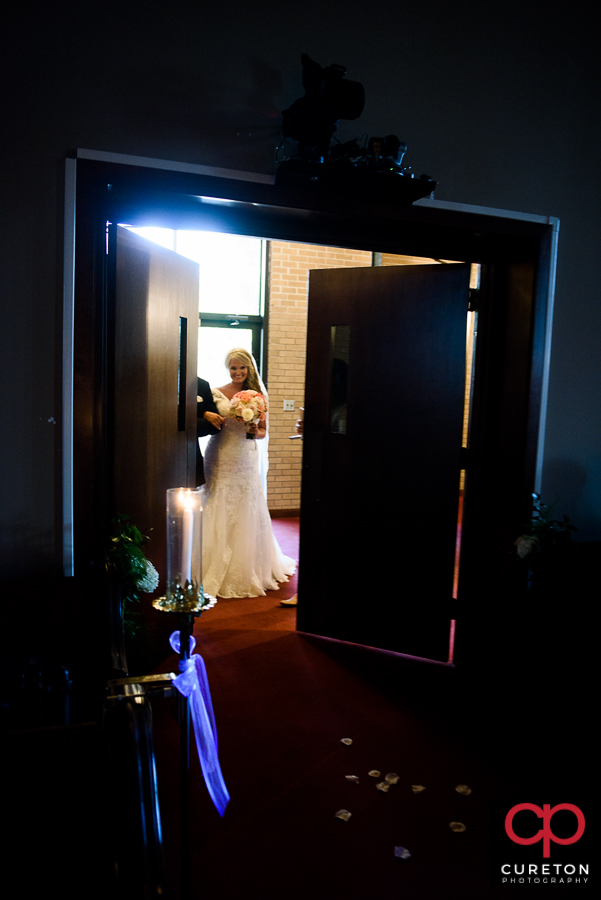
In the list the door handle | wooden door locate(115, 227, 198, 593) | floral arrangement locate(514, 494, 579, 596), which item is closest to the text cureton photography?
floral arrangement locate(514, 494, 579, 596)

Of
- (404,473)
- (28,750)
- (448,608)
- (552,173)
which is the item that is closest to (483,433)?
(404,473)

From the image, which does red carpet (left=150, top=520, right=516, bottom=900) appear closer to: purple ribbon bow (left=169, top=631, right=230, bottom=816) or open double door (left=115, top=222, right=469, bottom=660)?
open double door (left=115, top=222, right=469, bottom=660)

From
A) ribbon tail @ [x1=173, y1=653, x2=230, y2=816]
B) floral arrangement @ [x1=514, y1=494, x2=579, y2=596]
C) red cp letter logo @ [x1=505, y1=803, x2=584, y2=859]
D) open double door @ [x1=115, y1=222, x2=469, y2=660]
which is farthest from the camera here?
open double door @ [x1=115, y1=222, x2=469, y2=660]

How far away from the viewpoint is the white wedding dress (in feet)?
14.5

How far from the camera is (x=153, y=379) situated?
3.04 m

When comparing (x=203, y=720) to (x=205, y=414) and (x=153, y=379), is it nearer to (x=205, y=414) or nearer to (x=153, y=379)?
(x=153, y=379)

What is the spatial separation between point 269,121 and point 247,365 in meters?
2.39

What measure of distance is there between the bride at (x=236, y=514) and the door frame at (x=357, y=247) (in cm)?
174

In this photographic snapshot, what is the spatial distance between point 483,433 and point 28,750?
2687 millimetres

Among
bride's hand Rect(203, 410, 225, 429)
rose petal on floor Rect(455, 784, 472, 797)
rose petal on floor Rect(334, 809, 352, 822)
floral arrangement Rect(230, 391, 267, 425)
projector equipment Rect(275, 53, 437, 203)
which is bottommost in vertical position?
rose petal on floor Rect(334, 809, 352, 822)

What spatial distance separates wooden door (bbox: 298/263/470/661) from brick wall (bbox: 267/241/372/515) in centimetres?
329

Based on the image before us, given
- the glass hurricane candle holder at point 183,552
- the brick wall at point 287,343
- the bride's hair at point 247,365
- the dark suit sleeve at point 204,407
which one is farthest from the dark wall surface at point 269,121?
the brick wall at point 287,343

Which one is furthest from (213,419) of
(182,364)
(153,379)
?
(153,379)

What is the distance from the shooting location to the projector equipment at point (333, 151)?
2369 mm
